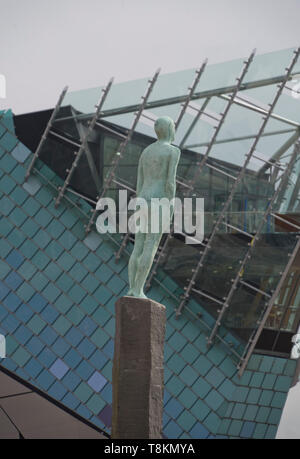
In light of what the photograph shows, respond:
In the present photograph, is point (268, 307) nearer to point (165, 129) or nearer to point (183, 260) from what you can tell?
point (183, 260)

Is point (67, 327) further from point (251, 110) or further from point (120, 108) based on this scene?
point (251, 110)

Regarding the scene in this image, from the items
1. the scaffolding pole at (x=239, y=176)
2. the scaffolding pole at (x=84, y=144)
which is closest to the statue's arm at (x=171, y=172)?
the scaffolding pole at (x=239, y=176)

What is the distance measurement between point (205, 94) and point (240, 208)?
3092mm

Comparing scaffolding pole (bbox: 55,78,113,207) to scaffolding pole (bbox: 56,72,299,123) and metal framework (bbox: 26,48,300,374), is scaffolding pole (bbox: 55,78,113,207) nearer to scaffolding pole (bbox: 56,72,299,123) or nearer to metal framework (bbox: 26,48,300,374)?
scaffolding pole (bbox: 56,72,299,123)

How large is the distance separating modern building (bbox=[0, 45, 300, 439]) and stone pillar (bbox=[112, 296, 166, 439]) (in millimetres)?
9749

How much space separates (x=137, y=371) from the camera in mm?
13227

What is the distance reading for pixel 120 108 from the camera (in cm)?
2408

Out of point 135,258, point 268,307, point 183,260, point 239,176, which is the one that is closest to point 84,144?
point 183,260

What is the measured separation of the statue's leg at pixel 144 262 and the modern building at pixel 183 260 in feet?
29.9

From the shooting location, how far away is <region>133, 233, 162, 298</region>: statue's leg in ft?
45.9

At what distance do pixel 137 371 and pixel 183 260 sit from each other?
1045 centimetres

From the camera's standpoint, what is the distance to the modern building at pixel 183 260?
75.5ft

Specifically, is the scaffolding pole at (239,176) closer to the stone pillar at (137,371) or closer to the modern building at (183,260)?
the modern building at (183,260)

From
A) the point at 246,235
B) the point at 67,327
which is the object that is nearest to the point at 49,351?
the point at 67,327
